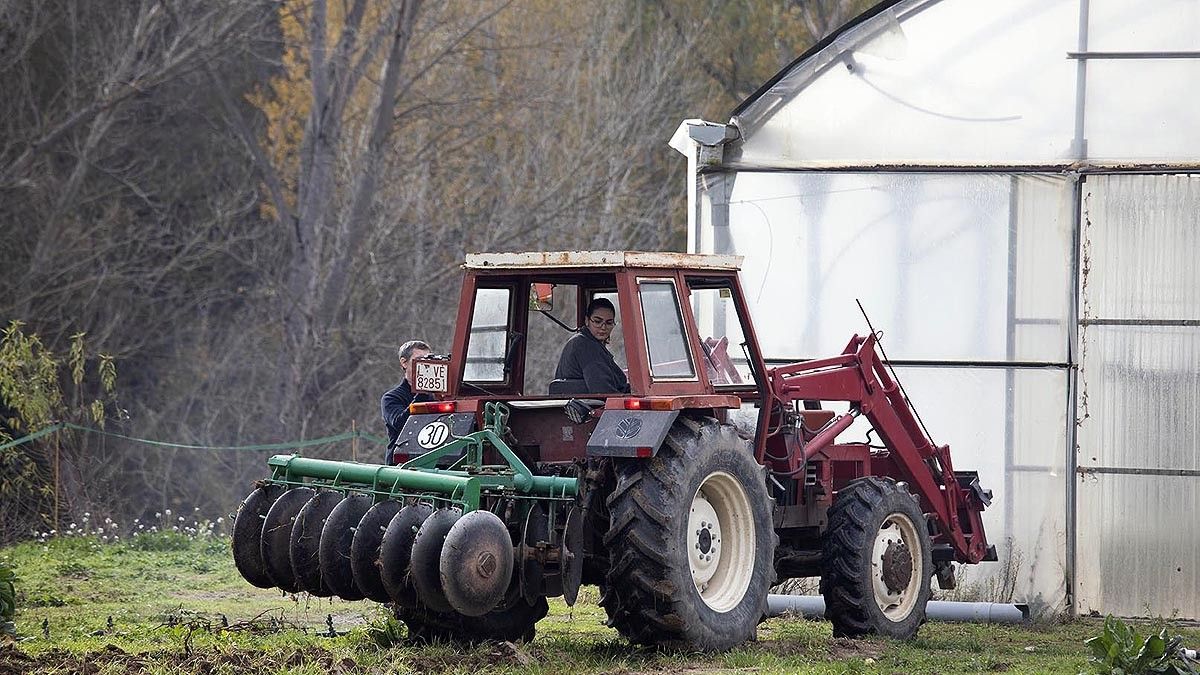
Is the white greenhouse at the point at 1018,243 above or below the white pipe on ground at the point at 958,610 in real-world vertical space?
above

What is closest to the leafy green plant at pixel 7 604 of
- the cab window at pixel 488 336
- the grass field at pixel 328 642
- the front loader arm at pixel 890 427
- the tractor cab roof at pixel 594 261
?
the grass field at pixel 328 642

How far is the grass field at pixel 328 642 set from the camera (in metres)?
8.52

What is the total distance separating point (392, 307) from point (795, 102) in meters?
11.0

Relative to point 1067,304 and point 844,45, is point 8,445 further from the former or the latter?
point 1067,304

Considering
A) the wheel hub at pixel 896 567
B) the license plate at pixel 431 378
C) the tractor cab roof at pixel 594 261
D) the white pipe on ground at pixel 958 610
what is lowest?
the white pipe on ground at pixel 958 610

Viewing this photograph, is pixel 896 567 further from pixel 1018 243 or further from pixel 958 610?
pixel 1018 243

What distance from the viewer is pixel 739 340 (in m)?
10.6

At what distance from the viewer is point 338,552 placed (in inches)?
335

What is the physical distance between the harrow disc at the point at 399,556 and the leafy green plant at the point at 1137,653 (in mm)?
3319

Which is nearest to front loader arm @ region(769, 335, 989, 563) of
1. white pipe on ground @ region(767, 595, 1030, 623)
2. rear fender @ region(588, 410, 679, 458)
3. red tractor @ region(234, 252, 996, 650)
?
red tractor @ region(234, 252, 996, 650)

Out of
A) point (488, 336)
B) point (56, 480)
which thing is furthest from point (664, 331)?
point (56, 480)

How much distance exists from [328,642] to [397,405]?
7.83 ft

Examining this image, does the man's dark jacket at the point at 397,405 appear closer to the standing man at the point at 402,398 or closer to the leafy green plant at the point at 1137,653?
the standing man at the point at 402,398

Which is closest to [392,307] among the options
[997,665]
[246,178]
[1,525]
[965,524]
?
[246,178]
